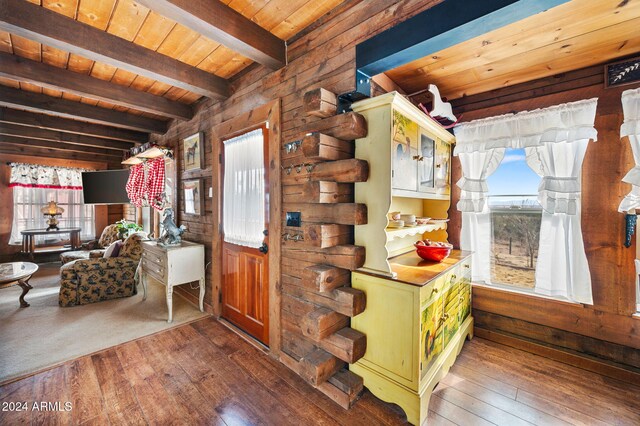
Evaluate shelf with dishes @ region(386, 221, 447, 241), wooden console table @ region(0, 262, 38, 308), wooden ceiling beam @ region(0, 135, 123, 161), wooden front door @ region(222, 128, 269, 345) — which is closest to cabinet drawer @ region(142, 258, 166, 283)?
wooden front door @ region(222, 128, 269, 345)

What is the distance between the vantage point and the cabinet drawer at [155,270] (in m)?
2.93

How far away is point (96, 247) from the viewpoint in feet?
18.1

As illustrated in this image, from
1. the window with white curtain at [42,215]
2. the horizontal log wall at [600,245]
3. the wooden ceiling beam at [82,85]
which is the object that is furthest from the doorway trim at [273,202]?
the window with white curtain at [42,215]

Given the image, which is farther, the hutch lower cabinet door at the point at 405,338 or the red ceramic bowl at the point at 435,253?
the red ceramic bowl at the point at 435,253

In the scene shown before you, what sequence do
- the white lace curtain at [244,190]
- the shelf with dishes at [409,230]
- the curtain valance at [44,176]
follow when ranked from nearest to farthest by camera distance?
1. the shelf with dishes at [409,230]
2. the white lace curtain at [244,190]
3. the curtain valance at [44,176]

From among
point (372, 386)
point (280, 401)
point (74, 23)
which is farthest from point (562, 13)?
point (74, 23)

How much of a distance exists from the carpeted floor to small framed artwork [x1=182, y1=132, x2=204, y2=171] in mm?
1823

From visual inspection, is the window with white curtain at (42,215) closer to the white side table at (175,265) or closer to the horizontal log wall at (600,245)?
the white side table at (175,265)

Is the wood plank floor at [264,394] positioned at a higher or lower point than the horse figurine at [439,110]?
lower

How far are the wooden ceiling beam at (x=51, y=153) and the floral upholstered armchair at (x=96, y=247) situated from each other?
6.57 ft

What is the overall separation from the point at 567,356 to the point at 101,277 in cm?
513

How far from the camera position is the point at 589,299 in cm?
203

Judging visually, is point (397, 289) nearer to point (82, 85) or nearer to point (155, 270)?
point (155, 270)

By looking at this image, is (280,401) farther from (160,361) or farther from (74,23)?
(74,23)
